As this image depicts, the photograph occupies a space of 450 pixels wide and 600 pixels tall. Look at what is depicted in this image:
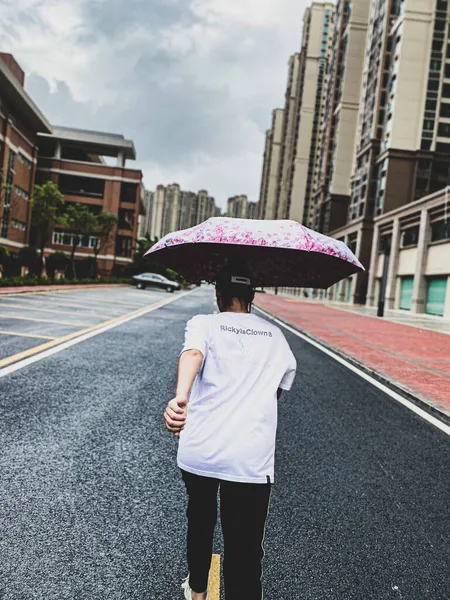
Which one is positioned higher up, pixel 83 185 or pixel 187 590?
pixel 83 185

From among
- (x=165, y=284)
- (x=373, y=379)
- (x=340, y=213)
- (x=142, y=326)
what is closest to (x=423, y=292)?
(x=165, y=284)

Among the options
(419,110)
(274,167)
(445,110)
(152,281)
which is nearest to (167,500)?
(152,281)

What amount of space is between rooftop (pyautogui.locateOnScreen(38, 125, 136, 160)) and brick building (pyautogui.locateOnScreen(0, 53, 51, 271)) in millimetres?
13179

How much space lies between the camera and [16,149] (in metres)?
53.5

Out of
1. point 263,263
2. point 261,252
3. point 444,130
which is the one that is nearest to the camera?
point 261,252

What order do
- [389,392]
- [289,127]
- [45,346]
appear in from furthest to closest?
1. [289,127]
2. [45,346]
3. [389,392]

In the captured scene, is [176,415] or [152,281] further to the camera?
[152,281]

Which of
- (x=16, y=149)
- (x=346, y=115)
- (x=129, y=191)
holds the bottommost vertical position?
(x=16, y=149)

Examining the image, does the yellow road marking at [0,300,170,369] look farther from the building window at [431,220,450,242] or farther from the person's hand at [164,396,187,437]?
the building window at [431,220,450,242]

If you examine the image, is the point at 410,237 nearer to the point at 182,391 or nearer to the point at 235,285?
the point at 235,285

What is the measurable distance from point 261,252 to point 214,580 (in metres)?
1.74

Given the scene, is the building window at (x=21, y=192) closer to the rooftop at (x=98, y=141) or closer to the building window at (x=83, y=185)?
the building window at (x=83, y=185)

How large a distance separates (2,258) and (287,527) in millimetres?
34480

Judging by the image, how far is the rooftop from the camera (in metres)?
75.6
